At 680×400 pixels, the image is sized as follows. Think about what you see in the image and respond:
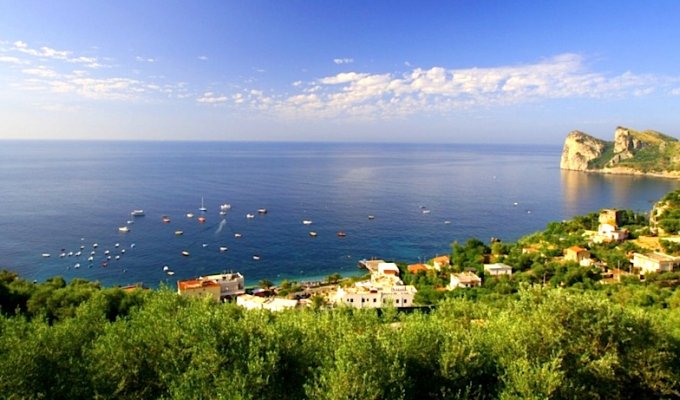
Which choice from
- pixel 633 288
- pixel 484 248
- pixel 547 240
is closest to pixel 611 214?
pixel 547 240

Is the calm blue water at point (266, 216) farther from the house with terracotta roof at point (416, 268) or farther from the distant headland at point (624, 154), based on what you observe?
the distant headland at point (624, 154)

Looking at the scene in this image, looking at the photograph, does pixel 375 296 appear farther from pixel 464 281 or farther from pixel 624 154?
pixel 624 154

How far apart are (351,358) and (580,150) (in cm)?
14839

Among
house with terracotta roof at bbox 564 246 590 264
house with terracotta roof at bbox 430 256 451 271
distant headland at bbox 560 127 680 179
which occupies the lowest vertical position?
house with terracotta roof at bbox 430 256 451 271

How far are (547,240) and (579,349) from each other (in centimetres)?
3335

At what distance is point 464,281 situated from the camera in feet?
102

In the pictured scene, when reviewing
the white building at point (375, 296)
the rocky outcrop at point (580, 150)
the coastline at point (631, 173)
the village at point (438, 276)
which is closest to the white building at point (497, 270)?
the village at point (438, 276)

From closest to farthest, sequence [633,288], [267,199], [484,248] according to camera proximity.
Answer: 1. [633,288]
2. [484,248]
3. [267,199]

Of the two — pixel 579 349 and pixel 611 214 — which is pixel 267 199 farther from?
pixel 579 349

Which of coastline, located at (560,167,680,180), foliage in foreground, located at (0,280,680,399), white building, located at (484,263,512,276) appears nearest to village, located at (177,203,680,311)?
white building, located at (484,263,512,276)

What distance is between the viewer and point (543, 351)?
36.0 ft

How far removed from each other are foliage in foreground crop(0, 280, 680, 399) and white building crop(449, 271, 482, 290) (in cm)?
1818

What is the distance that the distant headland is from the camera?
120 m

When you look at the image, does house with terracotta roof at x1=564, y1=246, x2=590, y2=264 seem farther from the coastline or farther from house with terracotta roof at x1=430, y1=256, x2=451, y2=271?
the coastline
